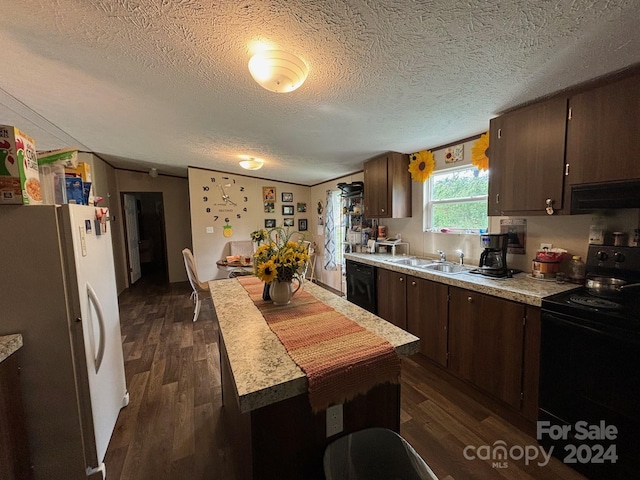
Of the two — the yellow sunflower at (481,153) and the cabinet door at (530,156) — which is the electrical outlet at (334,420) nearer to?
the cabinet door at (530,156)

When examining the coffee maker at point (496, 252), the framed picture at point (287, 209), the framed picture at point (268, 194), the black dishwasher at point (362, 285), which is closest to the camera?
the coffee maker at point (496, 252)

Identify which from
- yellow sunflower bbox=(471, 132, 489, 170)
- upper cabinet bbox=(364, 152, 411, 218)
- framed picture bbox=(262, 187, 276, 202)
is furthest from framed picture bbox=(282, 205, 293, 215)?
yellow sunflower bbox=(471, 132, 489, 170)

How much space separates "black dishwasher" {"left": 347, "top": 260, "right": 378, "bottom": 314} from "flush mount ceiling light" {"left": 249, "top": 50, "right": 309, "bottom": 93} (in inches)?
87.1

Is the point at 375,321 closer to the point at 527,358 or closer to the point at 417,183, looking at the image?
the point at 527,358

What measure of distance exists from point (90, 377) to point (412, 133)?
2.93m

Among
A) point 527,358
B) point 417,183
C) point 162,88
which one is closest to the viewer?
point 527,358

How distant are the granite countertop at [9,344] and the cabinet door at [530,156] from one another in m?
2.98

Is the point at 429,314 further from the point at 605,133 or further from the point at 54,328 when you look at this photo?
the point at 54,328

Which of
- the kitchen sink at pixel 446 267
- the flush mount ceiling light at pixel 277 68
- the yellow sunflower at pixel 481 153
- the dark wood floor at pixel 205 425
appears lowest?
the dark wood floor at pixel 205 425

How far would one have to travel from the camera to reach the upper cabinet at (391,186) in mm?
3180

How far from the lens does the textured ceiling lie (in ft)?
3.67

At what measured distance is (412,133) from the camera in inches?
98.7

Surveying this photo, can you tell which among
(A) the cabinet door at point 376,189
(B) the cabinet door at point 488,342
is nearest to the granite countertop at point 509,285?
(B) the cabinet door at point 488,342

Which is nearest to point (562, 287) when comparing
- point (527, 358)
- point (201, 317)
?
point (527, 358)
